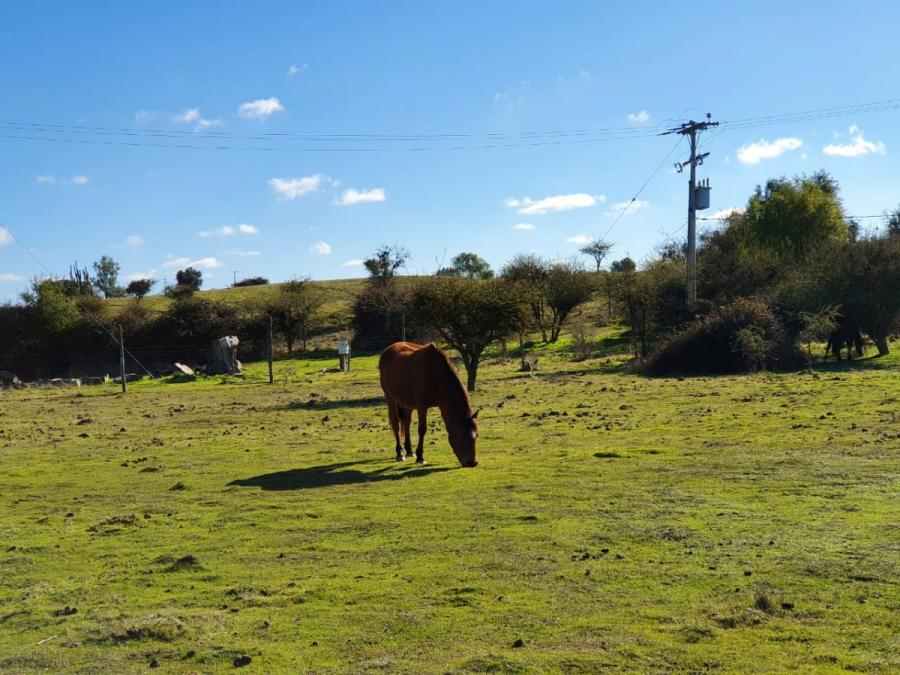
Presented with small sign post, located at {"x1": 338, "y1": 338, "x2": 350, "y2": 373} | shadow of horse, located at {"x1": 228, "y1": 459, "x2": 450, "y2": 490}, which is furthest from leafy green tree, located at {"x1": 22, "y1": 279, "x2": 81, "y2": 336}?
shadow of horse, located at {"x1": 228, "y1": 459, "x2": 450, "y2": 490}

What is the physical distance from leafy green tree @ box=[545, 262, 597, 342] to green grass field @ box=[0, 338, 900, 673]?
108ft

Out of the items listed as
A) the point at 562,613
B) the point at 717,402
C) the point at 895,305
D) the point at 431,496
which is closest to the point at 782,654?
the point at 562,613

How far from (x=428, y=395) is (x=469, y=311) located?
12363mm

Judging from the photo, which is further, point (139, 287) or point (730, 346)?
point (139, 287)

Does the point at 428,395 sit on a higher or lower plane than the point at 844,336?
lower

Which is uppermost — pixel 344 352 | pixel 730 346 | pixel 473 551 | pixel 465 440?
pixel 344 352

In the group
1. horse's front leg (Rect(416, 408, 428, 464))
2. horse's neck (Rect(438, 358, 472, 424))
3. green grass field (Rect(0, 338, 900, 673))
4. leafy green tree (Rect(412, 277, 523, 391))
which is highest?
leafy green tree (Rect(412, 277, 523, 391))

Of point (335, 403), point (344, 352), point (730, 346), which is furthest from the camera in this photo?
point (344, 352)

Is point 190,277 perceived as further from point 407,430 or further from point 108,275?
point 407,430

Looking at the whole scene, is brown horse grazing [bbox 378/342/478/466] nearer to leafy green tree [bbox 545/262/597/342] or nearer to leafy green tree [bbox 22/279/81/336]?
leafy green tree [bbox 545/262/597/342]

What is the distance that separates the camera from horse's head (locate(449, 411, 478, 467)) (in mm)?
12031

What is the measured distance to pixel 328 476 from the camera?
11.8 metres

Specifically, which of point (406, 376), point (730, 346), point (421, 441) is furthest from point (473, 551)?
point (730, 346)

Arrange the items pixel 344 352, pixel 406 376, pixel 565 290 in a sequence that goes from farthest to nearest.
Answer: pixel 565 290 → pixel 344 352 → pixel 406 376
